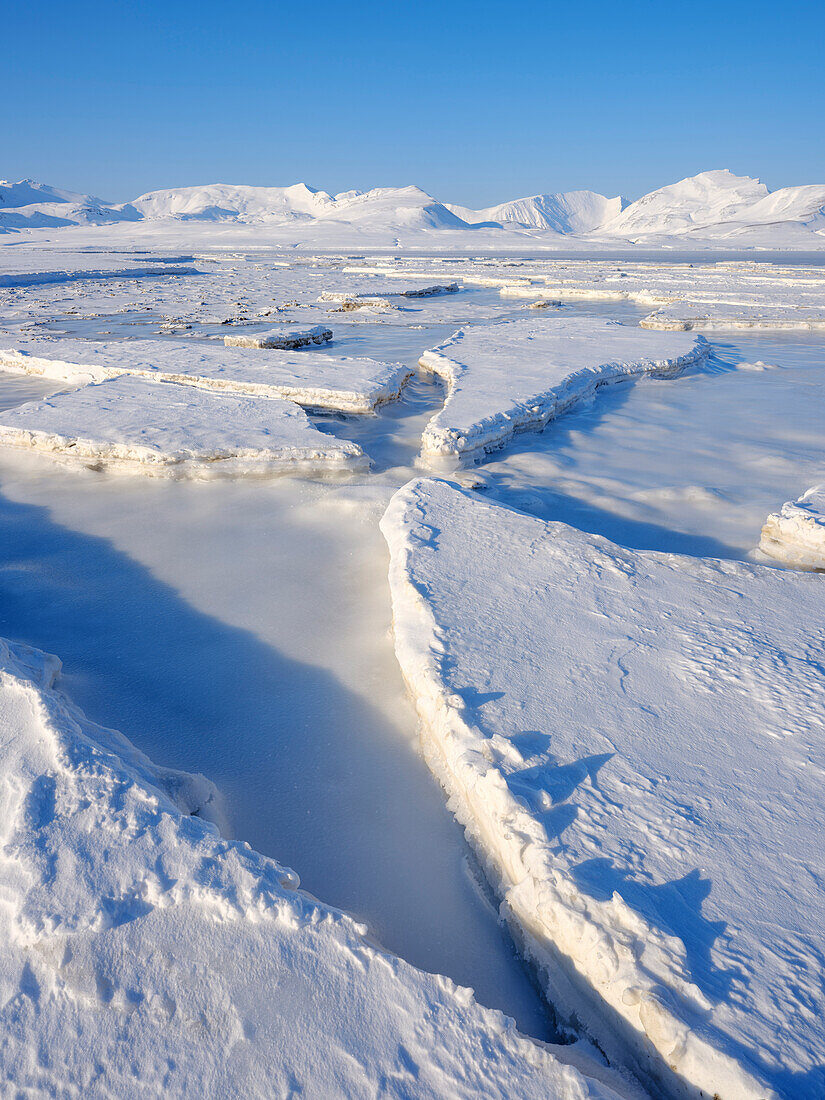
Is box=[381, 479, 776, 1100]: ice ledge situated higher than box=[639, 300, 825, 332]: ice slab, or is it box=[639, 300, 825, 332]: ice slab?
box=[639, 300, 825, 332]: ice slab

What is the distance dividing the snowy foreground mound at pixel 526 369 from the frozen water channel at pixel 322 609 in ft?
0.89

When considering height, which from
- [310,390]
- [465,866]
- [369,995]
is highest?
[310,390]

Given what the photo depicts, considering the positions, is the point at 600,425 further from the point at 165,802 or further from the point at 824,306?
the point at 824,306

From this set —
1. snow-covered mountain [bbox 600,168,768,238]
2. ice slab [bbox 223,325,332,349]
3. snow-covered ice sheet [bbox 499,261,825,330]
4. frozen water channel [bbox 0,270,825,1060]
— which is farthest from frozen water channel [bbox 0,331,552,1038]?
snow-covered mountain [bbox 600,168,768,238]

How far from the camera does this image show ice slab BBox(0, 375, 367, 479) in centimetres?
444

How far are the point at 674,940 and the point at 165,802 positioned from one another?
3.90ft

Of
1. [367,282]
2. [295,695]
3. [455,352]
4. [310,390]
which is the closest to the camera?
[295,695]

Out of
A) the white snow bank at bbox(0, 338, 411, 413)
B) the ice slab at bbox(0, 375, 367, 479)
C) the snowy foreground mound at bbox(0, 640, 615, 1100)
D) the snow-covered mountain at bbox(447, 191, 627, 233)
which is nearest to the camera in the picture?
the snowy foreground mound at bbox(0, 640, 615, 1100)

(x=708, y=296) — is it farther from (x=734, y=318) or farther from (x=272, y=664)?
(x=272, y=664)

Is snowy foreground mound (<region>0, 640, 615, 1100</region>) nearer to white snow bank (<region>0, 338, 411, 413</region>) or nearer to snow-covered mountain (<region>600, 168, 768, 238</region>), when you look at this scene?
white snow bank (<region>0, 338, 411, 413</region>)

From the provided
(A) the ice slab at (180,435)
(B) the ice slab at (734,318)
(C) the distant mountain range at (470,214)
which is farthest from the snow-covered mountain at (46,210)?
(A) the ice slab at (180,435)

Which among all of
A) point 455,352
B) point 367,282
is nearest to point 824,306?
point 455,352

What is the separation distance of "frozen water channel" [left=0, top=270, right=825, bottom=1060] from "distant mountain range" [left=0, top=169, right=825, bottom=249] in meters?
65.5

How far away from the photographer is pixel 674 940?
1.35m
